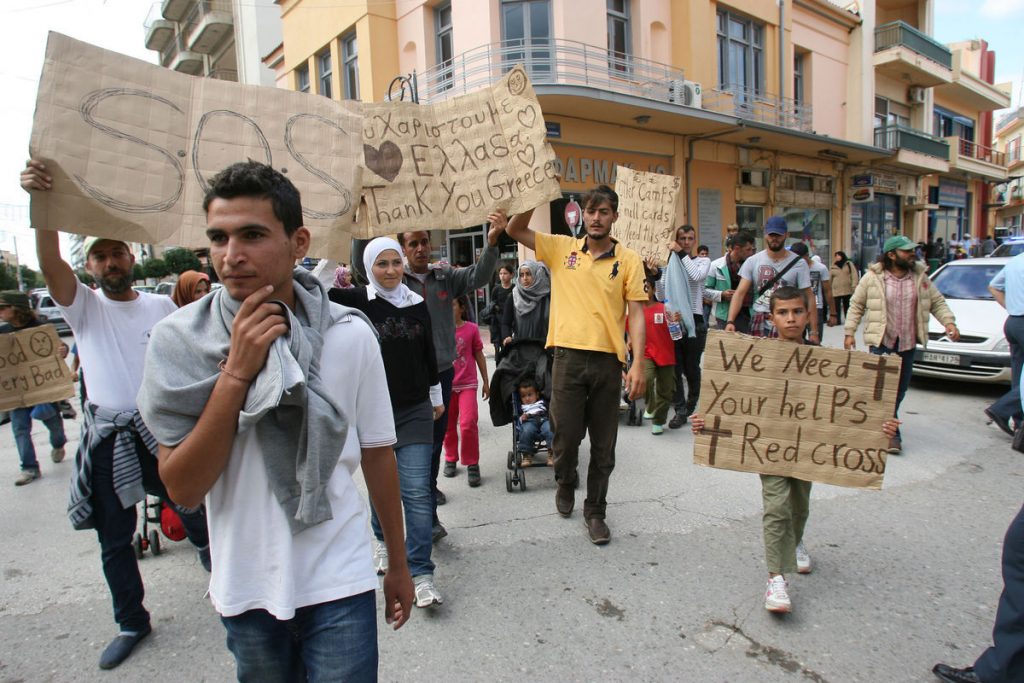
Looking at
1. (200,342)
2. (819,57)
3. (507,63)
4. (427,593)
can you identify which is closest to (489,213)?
(427,593)

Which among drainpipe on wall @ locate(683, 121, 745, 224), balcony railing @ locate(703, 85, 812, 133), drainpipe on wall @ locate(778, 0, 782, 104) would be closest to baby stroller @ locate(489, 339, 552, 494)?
drainpipe on wall @ locate(683, 121, 745, 224)

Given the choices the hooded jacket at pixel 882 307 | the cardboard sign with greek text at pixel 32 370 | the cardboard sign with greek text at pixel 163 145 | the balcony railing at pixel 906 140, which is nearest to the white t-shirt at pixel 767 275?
the hooded jacket at pixel 882 307

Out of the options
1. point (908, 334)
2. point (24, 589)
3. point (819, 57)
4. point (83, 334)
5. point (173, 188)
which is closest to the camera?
point (173, 188)

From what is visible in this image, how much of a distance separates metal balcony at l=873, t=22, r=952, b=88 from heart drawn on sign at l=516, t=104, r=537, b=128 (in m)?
24.0

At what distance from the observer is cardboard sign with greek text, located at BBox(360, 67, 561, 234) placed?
3461mm

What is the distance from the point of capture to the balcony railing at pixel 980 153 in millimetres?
29891

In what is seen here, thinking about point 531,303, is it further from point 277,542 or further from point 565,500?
point 277,542

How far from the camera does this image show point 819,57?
20984mm

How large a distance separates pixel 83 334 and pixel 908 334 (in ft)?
20.4

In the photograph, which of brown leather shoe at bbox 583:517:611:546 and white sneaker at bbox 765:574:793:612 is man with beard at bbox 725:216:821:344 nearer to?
brown leather shoe at bbox 583:517:611:546

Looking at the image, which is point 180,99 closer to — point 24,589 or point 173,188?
point 173,188

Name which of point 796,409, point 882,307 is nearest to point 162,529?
point 796,409

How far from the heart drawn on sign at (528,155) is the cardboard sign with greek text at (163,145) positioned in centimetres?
92

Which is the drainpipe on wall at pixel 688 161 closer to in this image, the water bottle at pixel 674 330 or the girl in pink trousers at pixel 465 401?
the water bottle at pixel 674 330
